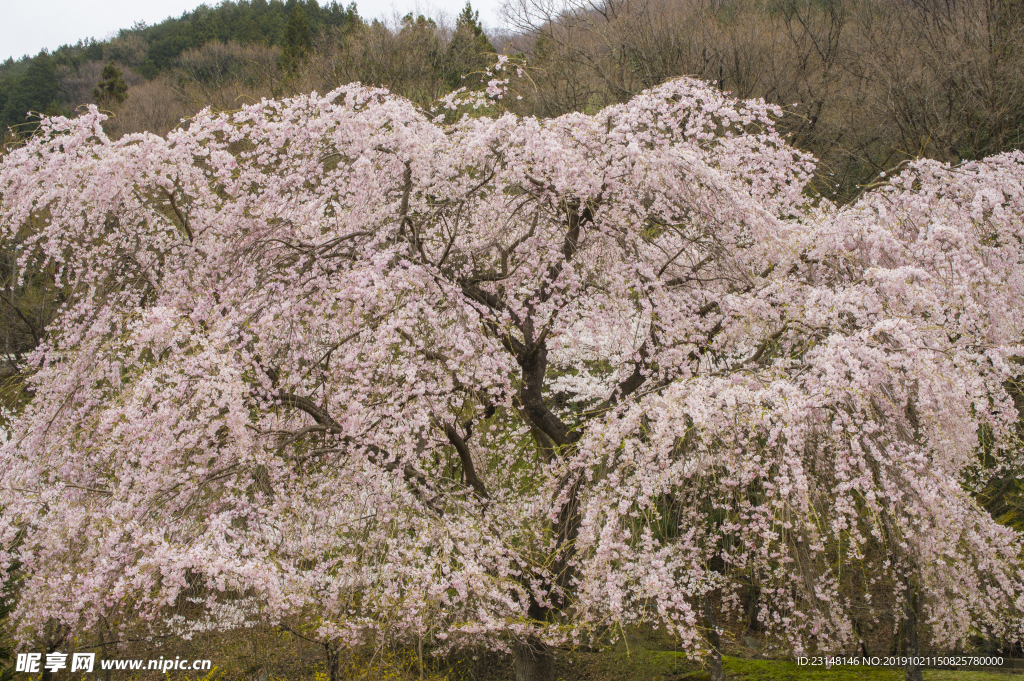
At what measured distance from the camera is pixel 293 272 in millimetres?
5875

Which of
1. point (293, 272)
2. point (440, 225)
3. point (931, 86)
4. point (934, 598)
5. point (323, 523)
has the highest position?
point (931, 86)

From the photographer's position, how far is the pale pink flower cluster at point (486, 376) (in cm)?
453

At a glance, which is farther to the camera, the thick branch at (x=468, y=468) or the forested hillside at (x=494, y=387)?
the thick branch at (x=468, y=468)

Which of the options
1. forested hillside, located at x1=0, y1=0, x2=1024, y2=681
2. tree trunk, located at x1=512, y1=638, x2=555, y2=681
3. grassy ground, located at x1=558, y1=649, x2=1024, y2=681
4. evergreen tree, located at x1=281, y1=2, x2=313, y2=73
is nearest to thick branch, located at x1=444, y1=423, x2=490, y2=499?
forested hillside, located at x1=0, y1=0, x2=1024, y2=681

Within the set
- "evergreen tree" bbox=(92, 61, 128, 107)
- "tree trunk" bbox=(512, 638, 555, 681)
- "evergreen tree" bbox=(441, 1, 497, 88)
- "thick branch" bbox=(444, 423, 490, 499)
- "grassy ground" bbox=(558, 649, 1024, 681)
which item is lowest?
"grassy ground" bbox=(558, 649, 1024, 681)

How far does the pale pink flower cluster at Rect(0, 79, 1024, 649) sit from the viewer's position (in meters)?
4.53

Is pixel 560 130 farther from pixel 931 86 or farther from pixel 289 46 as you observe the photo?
pixel 289 46

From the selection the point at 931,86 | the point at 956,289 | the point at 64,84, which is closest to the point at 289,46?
the point at 64,84

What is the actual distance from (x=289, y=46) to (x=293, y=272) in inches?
1106

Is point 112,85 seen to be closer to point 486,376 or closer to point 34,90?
point 34,90

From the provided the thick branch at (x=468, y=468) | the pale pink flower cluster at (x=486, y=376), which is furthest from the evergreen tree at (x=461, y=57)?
the thick branch at (x=468, y=468)

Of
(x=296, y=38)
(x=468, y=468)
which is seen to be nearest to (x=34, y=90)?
(x=296, y=38)

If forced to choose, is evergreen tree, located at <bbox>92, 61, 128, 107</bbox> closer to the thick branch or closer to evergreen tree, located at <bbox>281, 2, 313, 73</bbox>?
evergreen tree, located at <bbox>281, 2, 313, 73</bbox>

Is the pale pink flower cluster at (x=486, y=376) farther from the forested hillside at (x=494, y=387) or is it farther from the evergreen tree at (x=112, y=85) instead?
the evergreen tree at (x=112, y=85)
